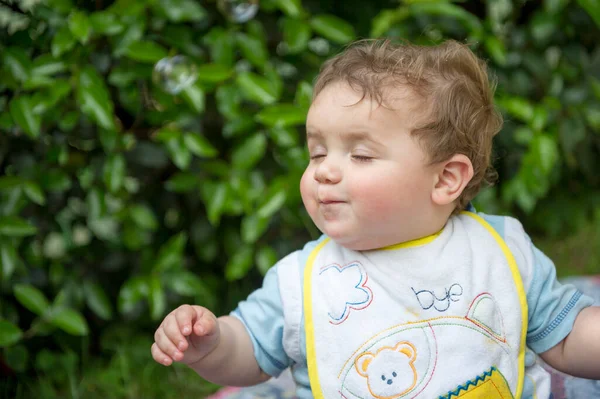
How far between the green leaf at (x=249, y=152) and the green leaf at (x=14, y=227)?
0.58 metres

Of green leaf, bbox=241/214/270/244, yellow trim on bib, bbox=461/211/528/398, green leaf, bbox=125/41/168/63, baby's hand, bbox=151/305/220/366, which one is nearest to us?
baby's hand, bbox=151/305/220/366

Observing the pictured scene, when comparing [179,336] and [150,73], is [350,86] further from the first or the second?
[150,73]

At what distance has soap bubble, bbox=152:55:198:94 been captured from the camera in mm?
1988

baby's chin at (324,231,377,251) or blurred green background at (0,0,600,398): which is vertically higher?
baby's chin at (324,231,377,251)

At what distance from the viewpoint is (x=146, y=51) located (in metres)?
1.93

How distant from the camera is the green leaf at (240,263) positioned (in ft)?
7.26

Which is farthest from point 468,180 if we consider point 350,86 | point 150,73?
point 150,73

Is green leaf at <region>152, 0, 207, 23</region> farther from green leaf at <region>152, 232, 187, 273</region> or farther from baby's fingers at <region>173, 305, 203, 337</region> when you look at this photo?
baby's fingers at <region>173, 305, 203, 337</region>

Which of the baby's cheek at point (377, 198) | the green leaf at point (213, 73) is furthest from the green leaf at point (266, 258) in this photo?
the baby's cheek at point (377, 198)

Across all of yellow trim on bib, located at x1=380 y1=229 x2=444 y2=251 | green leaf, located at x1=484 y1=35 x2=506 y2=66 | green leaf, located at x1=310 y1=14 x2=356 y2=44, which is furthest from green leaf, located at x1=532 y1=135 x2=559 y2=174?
yellow trim on bib, located at x1=380 y1=229 x2=444 y2=251

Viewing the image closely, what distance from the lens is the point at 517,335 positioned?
1.33 metres

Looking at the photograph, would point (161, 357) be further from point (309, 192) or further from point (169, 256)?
point (169, 256)

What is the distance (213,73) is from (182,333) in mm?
964

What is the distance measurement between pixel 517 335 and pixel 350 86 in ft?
1.76
